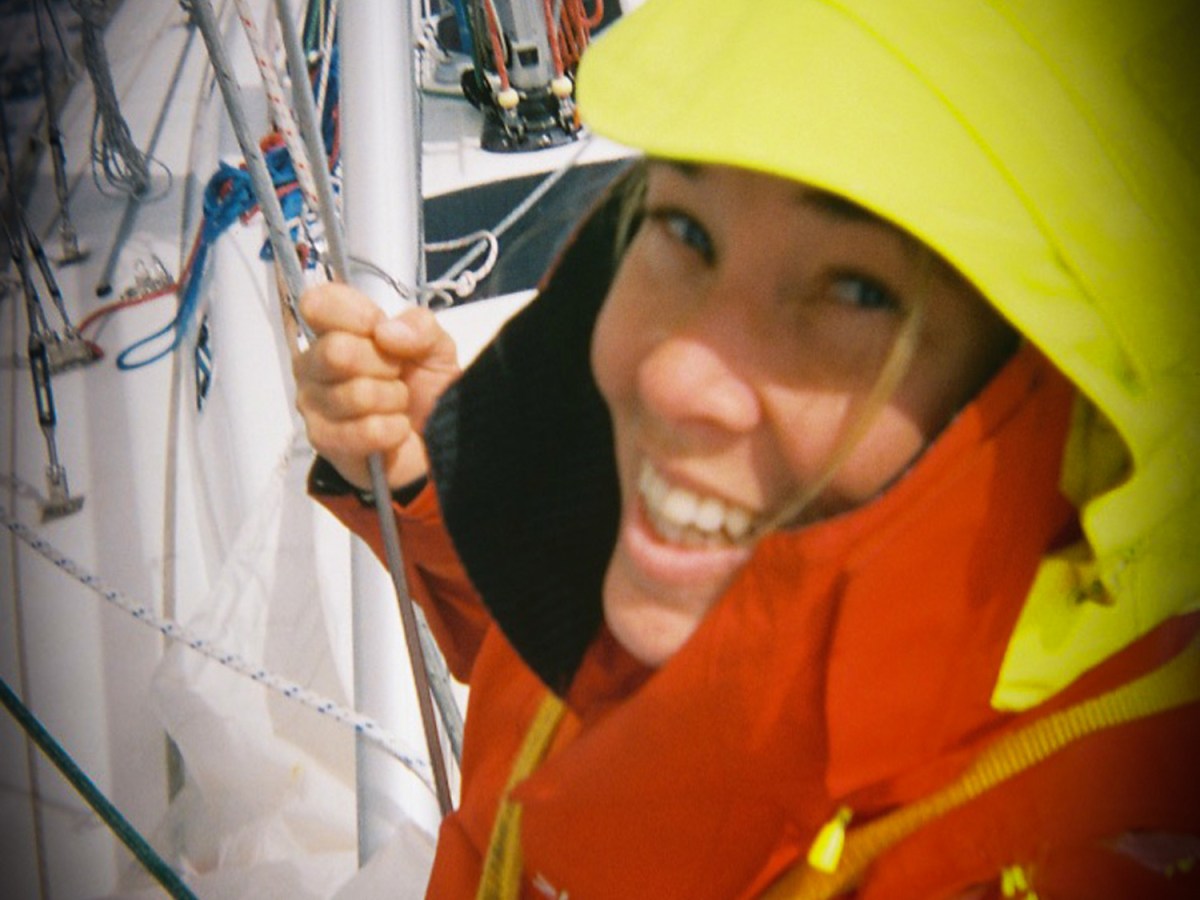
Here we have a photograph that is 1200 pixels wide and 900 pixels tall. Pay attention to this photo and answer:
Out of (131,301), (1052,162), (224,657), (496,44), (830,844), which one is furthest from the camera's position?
(496,44)

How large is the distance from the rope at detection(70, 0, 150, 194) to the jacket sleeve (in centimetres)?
123

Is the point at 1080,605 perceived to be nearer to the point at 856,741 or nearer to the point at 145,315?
the point at 856,741

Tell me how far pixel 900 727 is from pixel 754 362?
0.73ft

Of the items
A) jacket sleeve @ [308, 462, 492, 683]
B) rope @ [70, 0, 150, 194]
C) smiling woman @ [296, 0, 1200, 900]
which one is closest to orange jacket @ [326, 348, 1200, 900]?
smiling woman @ [296, 0, 1200, 900]

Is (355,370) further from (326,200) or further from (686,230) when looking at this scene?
(686,230)

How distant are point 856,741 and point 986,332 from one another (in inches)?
9.4

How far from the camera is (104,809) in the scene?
712 mm

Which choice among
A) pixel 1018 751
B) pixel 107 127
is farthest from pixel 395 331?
pixel 107 127

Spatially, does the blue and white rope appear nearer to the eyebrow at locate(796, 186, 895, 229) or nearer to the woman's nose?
the woman's nose

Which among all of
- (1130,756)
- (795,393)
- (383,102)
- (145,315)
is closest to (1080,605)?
(1130,756)

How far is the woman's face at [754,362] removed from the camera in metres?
0.45

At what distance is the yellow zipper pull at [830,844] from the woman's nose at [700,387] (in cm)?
24

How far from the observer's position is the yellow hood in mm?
380

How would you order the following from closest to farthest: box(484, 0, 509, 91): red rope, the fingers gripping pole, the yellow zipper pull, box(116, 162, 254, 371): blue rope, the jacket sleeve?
the yellow zipper pull, the fingers gripping pole, the jacket sleeve, box(116, 162, 254, 371): blue rope, box(484, 0, 509, 91): red rope
